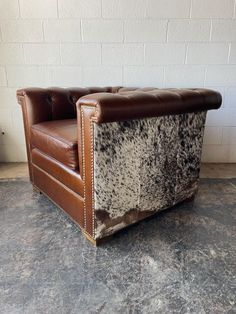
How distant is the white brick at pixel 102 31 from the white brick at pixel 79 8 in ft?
0.20

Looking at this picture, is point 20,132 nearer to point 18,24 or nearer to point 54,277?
point 18,24

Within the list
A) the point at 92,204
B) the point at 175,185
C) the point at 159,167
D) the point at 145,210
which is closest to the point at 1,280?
the point at 92,204

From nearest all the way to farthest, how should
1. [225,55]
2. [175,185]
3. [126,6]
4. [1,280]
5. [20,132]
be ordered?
1. [1,280]
2. [175,185]
3. [126,6]
4. [225,55]
5. [20,132]

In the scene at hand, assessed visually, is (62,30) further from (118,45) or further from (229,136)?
(229,136)

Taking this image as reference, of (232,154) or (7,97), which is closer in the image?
(7,97)

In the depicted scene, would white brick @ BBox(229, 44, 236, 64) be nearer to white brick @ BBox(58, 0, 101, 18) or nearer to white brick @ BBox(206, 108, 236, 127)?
white brick @ BBox(206, 108, 236, 127)

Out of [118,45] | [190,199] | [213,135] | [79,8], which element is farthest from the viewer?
[213,135]

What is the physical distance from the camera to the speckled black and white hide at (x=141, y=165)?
1259 mm

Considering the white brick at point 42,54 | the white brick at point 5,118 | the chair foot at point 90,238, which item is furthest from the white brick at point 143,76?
the chair foot at point 90,238

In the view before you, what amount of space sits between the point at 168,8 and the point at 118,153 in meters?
1.63

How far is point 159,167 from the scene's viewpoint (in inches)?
59.1

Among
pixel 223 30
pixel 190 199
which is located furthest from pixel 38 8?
pixel 190 199

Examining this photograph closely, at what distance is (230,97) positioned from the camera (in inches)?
96.8

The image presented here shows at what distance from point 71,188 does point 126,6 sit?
66.6 inches
